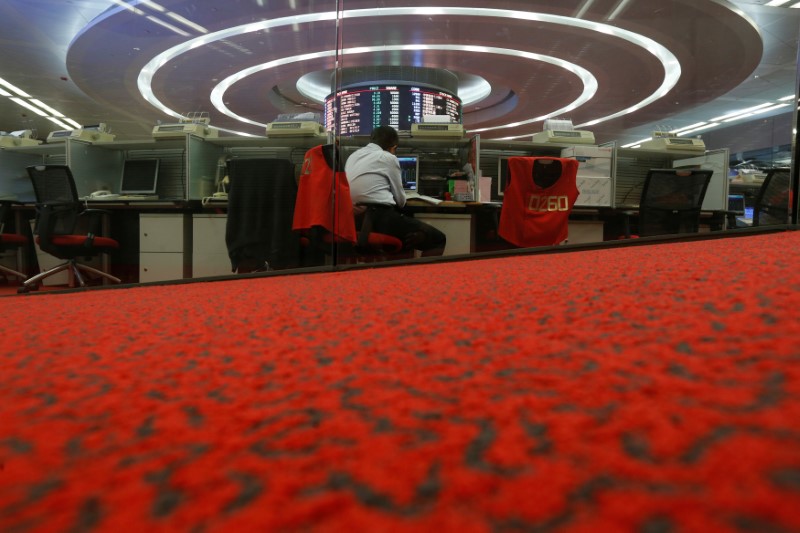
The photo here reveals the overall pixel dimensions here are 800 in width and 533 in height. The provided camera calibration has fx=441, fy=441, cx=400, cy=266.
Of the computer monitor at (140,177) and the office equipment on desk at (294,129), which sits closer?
the office equipment on desk at (294,129)

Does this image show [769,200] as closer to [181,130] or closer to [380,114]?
[181,130]

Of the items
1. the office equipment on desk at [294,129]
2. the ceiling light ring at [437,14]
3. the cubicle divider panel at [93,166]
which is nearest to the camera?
the office equipment on desk at [294,129]

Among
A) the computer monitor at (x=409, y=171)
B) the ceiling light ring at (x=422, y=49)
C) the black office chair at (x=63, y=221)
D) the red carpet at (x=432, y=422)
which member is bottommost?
the red carpet at (x=432, y=422)

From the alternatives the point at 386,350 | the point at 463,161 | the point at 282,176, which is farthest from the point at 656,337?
the point at 463,161

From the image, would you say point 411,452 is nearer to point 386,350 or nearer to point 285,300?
point 386,350

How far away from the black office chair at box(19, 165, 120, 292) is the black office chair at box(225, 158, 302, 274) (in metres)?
1.07

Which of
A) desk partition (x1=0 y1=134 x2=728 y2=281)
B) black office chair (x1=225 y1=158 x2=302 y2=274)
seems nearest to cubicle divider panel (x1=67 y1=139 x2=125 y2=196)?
desk partition (x1=0 y1=134 x2=728 y2=281)

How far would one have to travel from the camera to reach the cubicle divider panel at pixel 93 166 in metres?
3.52

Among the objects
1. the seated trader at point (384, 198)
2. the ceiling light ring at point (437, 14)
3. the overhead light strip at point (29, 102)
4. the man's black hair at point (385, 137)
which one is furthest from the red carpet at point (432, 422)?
the overhead light strip at point (29, 102)

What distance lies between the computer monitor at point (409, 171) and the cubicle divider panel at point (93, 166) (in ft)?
8.14

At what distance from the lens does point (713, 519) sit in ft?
0.56

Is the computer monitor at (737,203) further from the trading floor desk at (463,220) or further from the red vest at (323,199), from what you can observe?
the red vest at (323,199)

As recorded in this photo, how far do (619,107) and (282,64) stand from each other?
598cm

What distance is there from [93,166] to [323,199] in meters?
2.48
